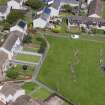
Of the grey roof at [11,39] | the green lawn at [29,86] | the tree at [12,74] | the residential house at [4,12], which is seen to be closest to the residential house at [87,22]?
the grey roof at [11,39]

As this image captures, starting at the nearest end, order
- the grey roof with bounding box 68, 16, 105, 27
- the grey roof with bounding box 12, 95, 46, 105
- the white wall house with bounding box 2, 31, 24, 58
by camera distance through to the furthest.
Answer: the grey roof with bounding box 12, 95, 46, 105
the white wall house with bounding box 2, 31, 24, 58
the grey roof with bounding box 68, 16, 105, 27

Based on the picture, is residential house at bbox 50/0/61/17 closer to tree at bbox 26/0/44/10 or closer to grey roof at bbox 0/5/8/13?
tree at bbox 26/0/44/10

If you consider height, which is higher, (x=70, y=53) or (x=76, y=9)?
(x=76, y=9)

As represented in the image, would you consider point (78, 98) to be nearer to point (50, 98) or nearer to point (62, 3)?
point (50, 98)

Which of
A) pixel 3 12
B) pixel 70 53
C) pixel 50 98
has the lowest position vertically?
pixel 50 98

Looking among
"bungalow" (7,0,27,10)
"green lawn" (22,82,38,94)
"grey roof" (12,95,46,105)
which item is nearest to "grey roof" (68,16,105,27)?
"bungalow" (7,0,27,10)

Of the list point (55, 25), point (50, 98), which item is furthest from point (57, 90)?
point (55, 25)

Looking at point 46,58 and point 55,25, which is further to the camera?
point 55,25

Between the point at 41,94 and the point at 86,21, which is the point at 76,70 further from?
the point at 86,21
